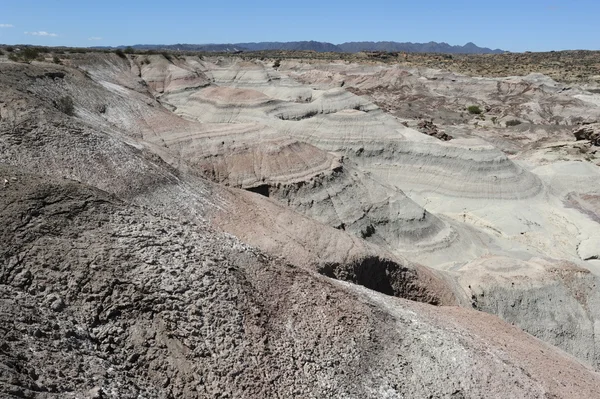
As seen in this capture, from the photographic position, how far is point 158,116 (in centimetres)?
2398

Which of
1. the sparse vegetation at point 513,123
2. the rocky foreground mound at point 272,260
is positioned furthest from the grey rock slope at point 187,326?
the sparse vegetation at point 513,123

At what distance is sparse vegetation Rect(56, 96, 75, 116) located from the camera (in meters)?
17.6

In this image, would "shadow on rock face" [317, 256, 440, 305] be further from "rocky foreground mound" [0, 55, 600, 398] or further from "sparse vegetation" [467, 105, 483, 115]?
"sparse vegetation" [467, 105, 483, 115]

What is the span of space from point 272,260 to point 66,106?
1392 cm

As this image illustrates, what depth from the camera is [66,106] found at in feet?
59.6

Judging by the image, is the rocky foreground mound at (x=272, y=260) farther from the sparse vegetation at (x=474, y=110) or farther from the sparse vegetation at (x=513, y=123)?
the sparse vegetation at (x=474, y=110)

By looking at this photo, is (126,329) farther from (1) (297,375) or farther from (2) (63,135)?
(2) (63,135)

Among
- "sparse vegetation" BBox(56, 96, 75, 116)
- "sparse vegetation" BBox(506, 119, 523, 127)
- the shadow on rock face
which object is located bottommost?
the shadow on rock face

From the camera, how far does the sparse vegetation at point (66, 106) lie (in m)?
17.6

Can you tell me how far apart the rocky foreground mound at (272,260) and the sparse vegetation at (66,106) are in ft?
0.86

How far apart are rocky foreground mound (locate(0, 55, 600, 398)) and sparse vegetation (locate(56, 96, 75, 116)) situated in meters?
0.26

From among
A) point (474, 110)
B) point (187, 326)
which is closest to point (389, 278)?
point (187, 326)

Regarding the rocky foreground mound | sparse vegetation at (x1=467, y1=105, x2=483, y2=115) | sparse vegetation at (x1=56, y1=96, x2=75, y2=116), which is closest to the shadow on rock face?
the rocky foreground mound

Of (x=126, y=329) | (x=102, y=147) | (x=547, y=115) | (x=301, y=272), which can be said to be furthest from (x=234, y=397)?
(x=547, y=115)
